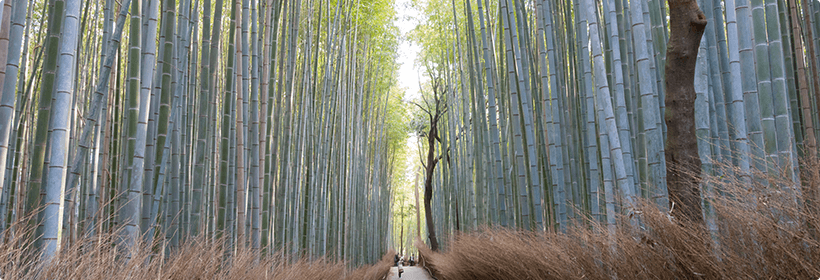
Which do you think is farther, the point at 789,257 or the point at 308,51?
the point at 308,51

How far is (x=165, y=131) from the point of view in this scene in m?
2.12

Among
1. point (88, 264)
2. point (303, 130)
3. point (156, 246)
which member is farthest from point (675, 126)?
point (303, 130)

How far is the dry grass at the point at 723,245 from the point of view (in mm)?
1113

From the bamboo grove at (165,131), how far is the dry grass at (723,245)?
5.33 ft

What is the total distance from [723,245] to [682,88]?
814 mm

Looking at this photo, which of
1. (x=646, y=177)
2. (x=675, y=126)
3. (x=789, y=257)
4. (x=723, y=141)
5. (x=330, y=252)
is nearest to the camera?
(x=789, y=257)

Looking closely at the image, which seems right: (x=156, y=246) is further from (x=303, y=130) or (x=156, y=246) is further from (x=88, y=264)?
(x=303, y=130)

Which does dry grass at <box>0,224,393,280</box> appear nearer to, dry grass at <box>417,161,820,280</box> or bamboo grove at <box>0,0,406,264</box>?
bamboo grove at <box>0,0,406,264</box>

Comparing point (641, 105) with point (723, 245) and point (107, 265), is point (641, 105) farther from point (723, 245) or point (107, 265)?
point (107, 265)

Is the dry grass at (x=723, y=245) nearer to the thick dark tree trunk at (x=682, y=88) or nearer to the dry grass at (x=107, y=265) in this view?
the thick dark tree trunk at (x=682, y=88)

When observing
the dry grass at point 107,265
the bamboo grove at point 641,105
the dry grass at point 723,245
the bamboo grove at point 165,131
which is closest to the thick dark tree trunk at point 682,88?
the bamboo grove at point 641,105

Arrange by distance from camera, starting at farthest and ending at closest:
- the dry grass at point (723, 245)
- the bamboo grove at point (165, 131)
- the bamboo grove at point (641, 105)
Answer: the bamboo grove at point (641, 105) → the bamboo grove at point (165, 131) → the dry grass at point (723, 245)

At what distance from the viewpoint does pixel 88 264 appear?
4.13 ft

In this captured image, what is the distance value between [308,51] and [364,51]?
2841 mm
